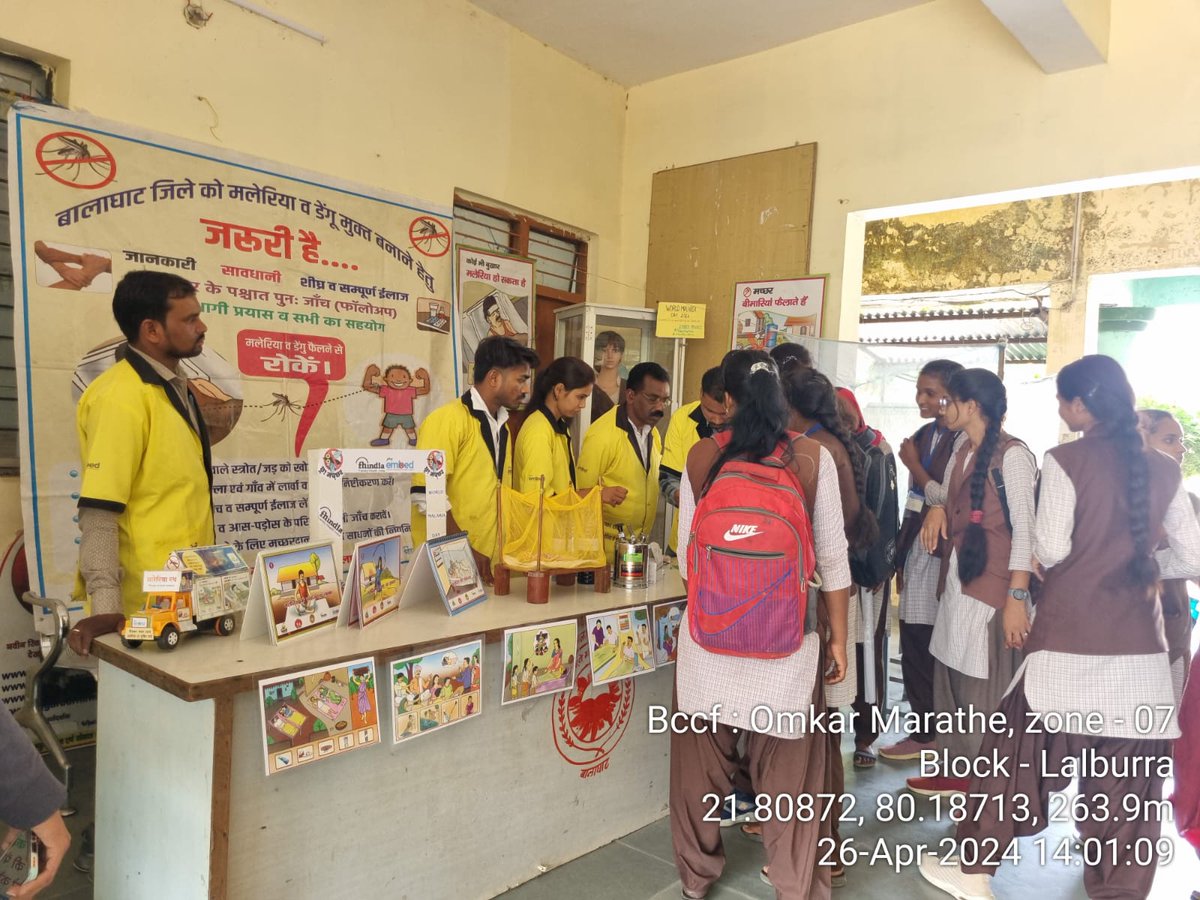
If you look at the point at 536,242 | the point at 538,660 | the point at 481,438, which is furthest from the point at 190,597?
the point at 536,242

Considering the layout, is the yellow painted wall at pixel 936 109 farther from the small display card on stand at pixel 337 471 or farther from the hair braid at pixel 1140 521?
the small display card on stand at pixel 337 471

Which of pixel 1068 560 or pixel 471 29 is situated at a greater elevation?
pixel 471 29

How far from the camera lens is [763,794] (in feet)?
6.68

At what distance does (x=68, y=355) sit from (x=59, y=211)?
506 millimetres

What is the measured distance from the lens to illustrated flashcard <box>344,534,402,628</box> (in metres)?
1.93

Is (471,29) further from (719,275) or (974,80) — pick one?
(974,80)

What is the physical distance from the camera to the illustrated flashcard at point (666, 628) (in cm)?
250

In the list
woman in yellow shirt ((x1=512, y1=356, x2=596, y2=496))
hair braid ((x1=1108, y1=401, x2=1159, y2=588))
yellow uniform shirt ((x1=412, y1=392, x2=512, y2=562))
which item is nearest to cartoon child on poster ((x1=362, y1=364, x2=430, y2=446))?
woman in yellow shirt ((x1=512, y1=356, x2=596, y2=496))

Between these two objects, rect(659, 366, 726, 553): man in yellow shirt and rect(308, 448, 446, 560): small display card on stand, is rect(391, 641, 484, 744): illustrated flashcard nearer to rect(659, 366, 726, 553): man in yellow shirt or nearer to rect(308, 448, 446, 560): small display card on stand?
rect(308, 448, 446, 560): small display card on stand

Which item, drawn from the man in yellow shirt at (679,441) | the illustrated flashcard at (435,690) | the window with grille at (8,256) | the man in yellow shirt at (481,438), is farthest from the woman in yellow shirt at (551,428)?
the window with grille at (8,256)

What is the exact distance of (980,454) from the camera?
259 centimetres

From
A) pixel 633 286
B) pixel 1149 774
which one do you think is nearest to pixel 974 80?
pixel 633 286

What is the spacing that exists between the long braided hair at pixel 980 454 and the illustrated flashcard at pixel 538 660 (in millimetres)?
1295

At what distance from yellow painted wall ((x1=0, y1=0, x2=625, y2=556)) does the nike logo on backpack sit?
8.60 feet
